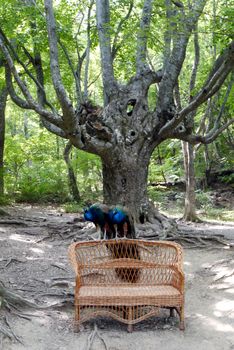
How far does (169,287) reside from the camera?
462 centimetres

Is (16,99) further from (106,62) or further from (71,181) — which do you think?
(71,181)

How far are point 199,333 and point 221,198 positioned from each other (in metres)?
15.5

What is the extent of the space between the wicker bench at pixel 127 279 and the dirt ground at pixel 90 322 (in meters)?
0.17

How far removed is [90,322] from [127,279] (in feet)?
2.41

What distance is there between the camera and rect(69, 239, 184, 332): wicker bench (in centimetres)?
424

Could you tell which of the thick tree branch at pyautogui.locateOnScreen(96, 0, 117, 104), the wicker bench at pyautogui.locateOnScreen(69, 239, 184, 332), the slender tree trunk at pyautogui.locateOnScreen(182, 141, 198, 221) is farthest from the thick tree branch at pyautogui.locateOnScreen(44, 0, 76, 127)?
the slender tree trunk at pyautogui.locateOnScreen(182, 141, 198, 221)

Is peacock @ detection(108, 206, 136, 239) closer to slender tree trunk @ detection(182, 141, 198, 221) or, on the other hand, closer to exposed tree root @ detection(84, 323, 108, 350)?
exposed tree root @ detection(84, 323, 108, 350)

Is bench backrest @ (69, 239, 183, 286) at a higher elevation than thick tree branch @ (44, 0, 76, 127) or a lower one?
lower

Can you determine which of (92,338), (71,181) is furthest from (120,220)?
(71,181)

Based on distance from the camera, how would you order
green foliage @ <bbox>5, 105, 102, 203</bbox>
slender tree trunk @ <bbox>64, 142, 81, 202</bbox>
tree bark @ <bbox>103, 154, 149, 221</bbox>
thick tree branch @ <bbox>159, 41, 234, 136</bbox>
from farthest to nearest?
slender tree trunk @ <bbox>64, 142, 81, 202</bbox>, green foliage @ <bbox>5, 105, 102, 203</bbox>, tree bark @ <bbox>103, 154, 149, 221</bbox>, thick tree branch @ <bbox>159, 41, 234, 136</bbox>

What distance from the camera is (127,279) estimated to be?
4957mm

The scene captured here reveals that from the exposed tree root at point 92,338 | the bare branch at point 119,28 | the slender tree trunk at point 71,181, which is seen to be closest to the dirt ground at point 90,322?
the exposed tree root at point 92,338

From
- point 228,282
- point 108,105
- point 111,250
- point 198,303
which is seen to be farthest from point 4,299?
point 108,105

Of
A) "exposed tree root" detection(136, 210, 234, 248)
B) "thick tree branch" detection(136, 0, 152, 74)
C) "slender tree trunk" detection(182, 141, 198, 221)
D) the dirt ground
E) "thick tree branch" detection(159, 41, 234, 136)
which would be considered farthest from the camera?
"slender tree trunk" detection(182, 141, 198, 221)
